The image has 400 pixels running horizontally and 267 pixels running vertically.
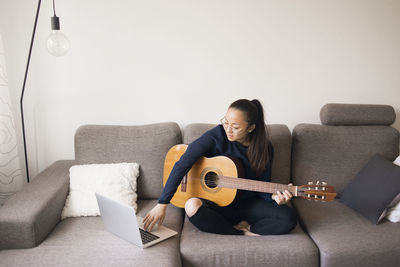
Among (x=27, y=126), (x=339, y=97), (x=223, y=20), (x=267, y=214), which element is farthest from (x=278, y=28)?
(x=27, y=126)

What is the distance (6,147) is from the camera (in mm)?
2129

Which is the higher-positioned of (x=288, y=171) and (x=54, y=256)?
(x=288, y=171)

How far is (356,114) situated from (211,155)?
1.02 meters

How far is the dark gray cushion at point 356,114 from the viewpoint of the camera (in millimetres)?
2283

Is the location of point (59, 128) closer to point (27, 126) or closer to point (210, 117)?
point (27, 126)

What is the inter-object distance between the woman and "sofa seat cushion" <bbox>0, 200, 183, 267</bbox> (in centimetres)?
17

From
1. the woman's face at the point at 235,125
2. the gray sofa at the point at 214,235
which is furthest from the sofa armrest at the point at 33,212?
the woman's face at the point at 235,125

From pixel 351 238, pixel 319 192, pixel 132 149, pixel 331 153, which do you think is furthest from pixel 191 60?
pixel 351 238

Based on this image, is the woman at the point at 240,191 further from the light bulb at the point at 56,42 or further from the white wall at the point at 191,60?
the light bulb at the point at 56,42

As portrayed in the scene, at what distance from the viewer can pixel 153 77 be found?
2.40 meters

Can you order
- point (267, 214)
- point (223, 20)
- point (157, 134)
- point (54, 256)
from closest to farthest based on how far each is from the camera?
point (54, 256)
point (267, 214)
point (157, 134)
point (223, 20)

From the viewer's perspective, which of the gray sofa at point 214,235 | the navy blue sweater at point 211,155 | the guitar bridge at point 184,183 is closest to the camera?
the gray sofa at point 214,235

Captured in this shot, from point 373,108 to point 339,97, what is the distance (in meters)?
0.25

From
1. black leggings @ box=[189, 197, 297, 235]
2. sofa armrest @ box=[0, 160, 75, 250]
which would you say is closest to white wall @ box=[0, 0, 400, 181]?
sofa armrest @ box=[0, 160, 75, 250]
